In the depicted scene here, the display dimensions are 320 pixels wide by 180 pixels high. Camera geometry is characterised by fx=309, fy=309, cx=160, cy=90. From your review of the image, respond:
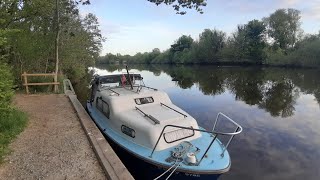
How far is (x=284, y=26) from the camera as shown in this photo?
273 feet

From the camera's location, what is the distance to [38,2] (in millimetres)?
19438

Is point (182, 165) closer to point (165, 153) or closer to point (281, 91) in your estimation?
point (165, 153)

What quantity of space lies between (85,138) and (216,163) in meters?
4.43

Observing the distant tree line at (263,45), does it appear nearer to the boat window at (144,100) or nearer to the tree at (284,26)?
the tree at (284,26)

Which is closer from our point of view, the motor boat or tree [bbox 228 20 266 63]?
the motor boat

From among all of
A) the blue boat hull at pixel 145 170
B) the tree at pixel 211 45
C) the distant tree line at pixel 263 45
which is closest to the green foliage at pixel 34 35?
the blue boat hull at pixel 145 170

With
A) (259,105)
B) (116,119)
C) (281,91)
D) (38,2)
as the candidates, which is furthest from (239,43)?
(116,119)

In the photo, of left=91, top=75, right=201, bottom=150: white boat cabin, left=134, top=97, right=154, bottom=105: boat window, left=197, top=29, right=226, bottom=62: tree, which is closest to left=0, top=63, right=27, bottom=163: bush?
left=91, top=75, right=201, bottom=150: white boat cabin

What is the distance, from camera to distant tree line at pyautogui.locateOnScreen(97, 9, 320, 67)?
7862cm

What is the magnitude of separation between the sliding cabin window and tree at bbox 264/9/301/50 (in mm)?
78828

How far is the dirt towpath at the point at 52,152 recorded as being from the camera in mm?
7664

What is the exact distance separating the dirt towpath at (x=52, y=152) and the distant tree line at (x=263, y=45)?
239 ft

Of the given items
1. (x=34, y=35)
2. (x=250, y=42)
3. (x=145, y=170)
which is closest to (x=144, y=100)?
(x=145, y=170)

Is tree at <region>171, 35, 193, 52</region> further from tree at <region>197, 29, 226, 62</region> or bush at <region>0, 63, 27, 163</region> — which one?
bush at <region>0, 63, 27, 163</region>
